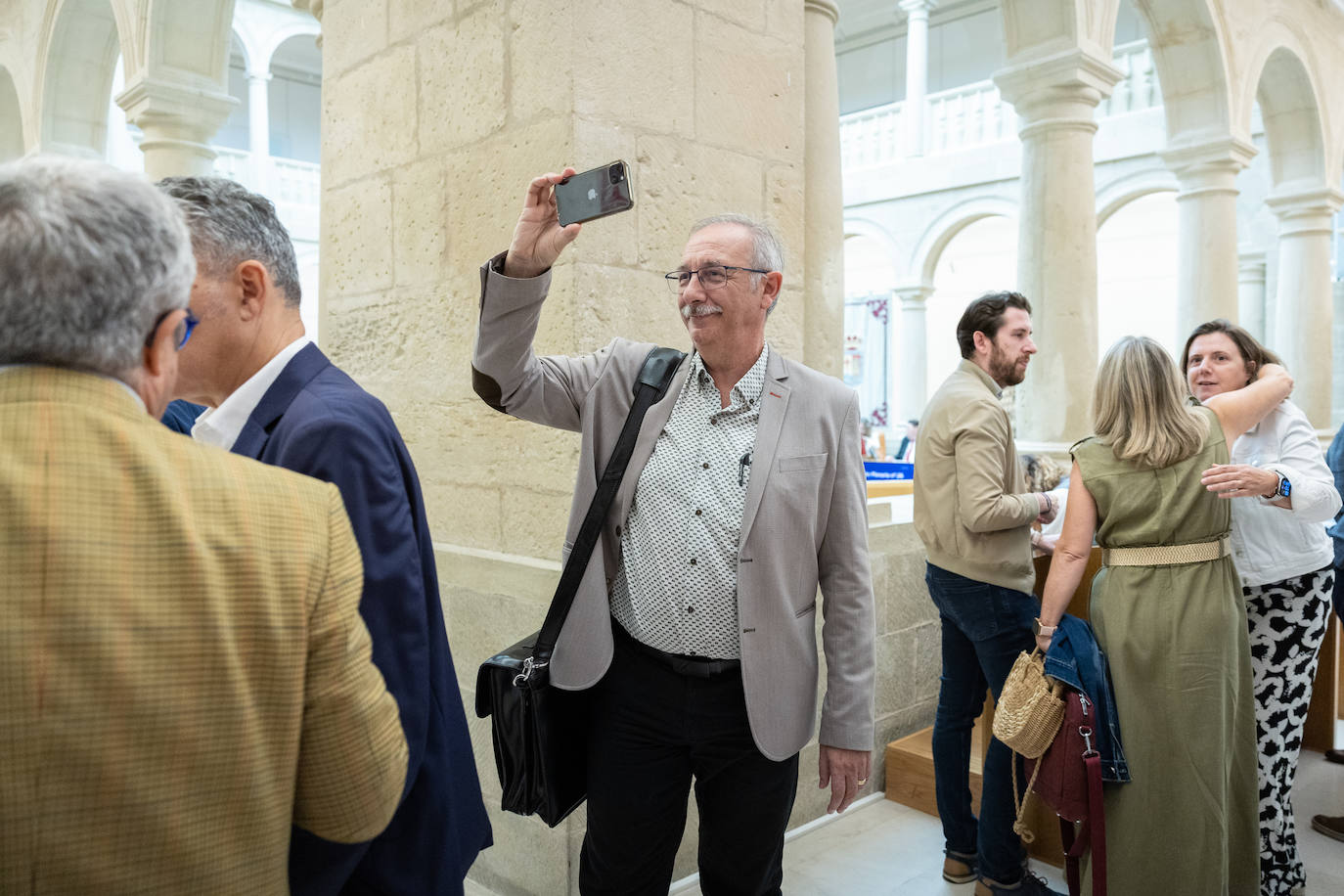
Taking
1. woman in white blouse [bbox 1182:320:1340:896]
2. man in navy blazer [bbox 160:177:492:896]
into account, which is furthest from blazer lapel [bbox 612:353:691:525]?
woman in white blouse [bbox 1182:320:1340:896]

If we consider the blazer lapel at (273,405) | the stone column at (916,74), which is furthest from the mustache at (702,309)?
the stone column at (916,74)

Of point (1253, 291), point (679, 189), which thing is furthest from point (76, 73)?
point (1253, 291)

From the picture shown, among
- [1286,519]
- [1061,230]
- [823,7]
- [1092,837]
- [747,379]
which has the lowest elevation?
[1092,837]

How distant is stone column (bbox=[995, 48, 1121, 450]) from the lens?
5.11m

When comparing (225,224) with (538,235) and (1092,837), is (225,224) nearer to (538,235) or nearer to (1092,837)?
(538,235)

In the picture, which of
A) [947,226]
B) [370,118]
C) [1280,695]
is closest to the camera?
[1280,695]

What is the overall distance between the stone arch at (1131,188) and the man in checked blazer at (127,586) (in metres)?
12.7

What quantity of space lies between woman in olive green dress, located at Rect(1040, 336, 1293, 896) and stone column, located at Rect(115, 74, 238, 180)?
17.0 feet

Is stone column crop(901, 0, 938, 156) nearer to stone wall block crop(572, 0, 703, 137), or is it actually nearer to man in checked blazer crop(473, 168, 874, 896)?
stone wall block crop(572, 0, 703, 137)

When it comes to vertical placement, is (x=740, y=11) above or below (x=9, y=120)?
below

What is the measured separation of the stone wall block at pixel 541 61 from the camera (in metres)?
2.42

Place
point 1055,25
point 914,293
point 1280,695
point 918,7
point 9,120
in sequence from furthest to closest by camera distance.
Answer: point 914,293, point 918,7, point 9,120, point 1055,25, point 1280,695

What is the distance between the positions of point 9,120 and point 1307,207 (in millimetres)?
11524

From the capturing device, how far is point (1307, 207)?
27.8 feet
